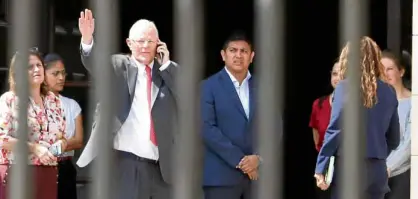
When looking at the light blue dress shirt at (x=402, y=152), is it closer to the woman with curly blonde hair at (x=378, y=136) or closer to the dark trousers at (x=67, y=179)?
the woman with curly blonde hair at (x=378, y=136)

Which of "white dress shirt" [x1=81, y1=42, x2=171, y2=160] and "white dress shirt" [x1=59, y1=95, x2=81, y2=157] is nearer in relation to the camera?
"white dress shirt" [x1=81, y1=42, x2=171, y2=160]

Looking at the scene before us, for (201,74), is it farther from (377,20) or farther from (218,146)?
(377,20)

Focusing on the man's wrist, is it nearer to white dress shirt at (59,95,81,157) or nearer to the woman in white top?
the woman in white top

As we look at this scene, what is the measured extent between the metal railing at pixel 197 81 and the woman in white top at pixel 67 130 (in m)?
2.87

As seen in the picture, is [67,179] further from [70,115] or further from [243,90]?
[243,90]

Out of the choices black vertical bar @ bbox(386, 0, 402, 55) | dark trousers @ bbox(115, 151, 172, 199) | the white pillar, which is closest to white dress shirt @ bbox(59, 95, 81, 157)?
dark trousers @ bbox(115, 151, 172, 199)

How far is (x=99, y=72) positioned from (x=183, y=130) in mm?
111

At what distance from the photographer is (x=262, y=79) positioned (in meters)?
1.22

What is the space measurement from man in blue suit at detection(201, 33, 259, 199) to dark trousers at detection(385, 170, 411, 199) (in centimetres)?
69

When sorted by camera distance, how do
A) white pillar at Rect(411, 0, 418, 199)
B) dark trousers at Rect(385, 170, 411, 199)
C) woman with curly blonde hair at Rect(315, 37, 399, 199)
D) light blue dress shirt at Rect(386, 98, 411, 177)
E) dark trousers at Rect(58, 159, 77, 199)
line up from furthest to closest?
dark trousers at Rect(58, 159, 77, 199) < dark trousers at Rect(385, 170, 411, 199) < light blue dress shirt at Rect(386, 98, 411, 177) < white pillar at Rect(411, 0, 418, 199) < woman with curly blonde hair at Rect(315, 37, 399, 199)

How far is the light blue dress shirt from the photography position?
162 inches

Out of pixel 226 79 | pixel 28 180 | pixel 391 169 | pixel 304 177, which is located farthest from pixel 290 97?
pixel 28 180

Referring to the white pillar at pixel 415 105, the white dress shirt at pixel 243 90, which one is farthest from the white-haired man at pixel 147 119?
the white pillar at pixel 415 105

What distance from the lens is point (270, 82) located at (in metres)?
1.22
